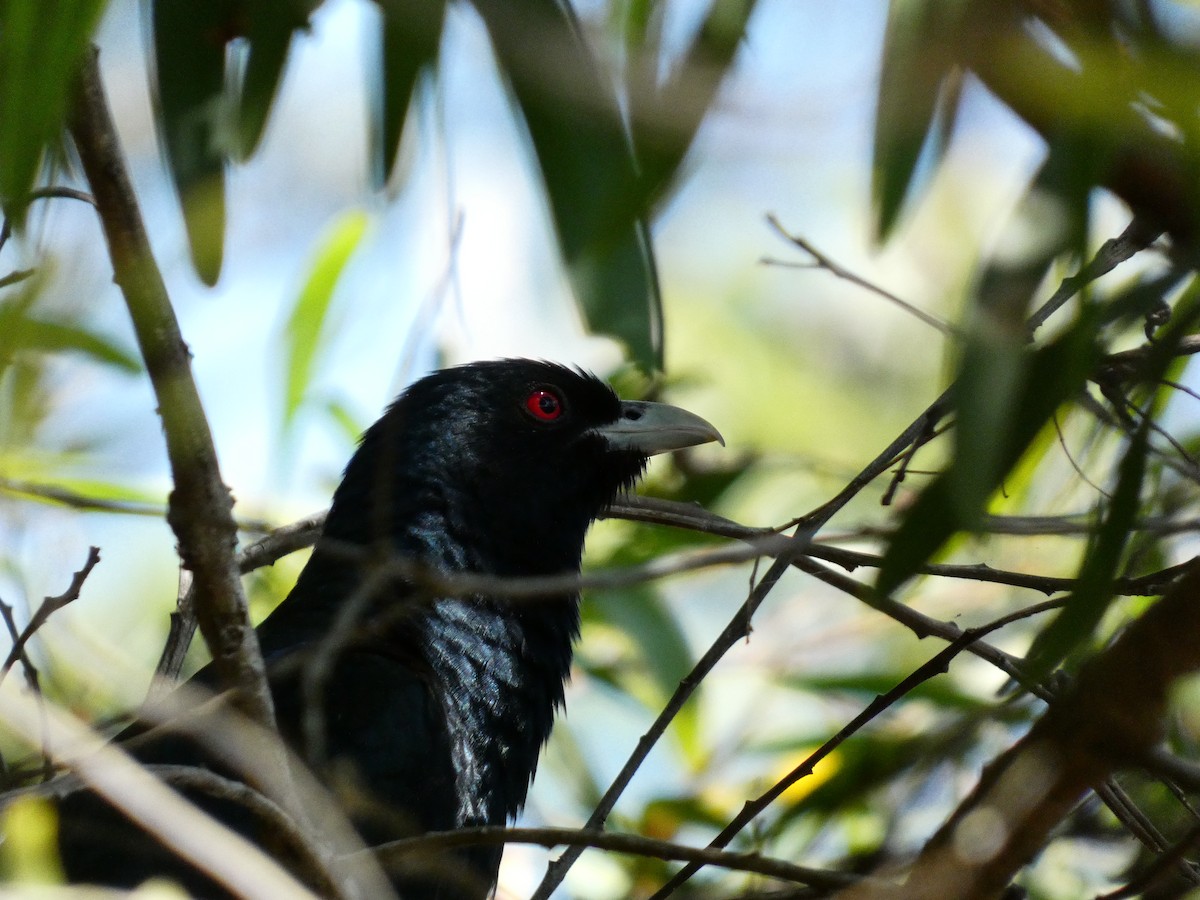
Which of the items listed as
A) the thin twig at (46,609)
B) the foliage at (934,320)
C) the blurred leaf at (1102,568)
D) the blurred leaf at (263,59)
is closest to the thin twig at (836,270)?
the foliage at (934,320)

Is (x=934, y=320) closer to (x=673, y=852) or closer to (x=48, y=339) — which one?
(x=673, y=852)

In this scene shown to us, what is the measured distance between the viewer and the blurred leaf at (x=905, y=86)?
2.17m

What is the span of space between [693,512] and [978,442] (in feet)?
6.00

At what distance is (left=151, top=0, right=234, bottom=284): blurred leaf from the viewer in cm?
335

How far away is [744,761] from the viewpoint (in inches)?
259

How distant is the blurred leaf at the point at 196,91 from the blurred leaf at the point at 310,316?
194 centimetres

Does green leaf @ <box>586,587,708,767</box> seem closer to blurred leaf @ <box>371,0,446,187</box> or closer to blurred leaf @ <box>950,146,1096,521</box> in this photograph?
blurred leaf @ <box>371,0,446,187</box>

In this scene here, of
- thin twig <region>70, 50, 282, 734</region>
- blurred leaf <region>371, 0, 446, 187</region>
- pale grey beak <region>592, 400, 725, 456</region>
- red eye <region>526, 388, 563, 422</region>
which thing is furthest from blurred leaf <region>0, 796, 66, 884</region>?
pale grey beak <region>592, 400, 725, 456</region>

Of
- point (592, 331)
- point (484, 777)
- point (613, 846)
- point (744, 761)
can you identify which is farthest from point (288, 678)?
point (744, 761)

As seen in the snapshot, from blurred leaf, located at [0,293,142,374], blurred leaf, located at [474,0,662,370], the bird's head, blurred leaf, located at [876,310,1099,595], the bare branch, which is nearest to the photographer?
the bare branch

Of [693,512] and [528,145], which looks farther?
[693,512]

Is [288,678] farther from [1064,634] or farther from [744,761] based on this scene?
[744,761]

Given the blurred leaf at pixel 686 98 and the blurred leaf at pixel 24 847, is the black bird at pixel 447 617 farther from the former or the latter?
the blurred leaf at pixel 686 98

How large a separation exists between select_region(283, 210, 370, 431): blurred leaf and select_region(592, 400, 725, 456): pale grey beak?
50.1 inches
